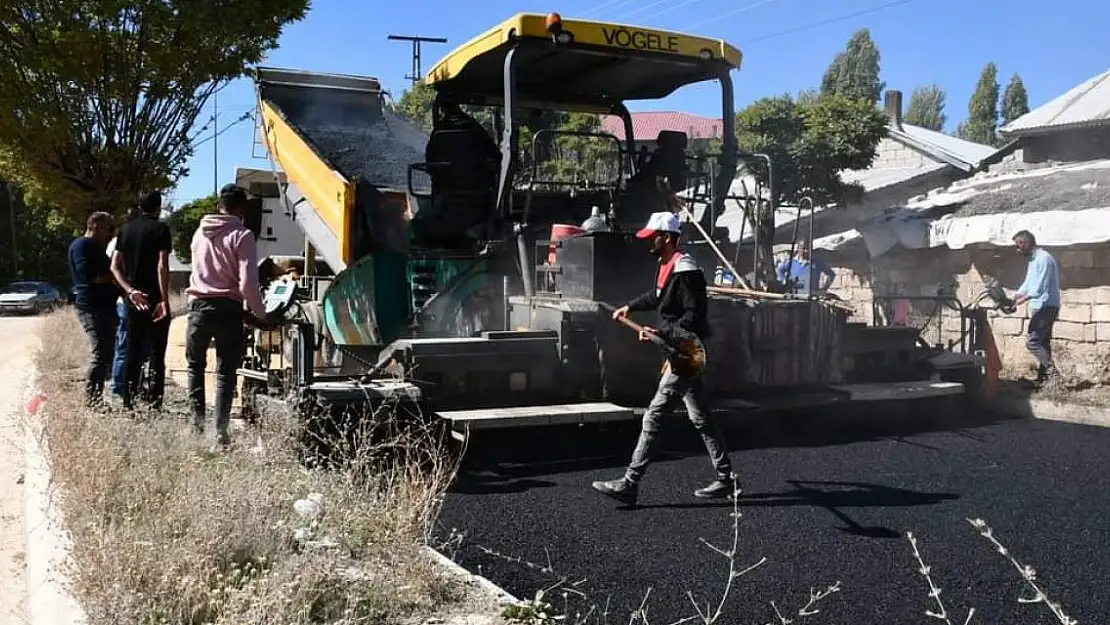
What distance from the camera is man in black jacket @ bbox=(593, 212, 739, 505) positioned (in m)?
4.84

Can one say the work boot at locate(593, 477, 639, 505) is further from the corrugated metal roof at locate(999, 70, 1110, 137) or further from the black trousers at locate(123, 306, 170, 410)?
the corrugated metal roof at locate(999, 70, 1110, 137)

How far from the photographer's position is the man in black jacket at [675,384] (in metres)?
4.84

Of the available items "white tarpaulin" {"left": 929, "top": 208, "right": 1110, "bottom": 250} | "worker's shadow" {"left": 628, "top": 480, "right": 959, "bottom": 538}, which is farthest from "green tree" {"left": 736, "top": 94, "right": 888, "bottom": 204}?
"worker's shadow" {"left": 628, "top": 480, "right": 959, "bottom": 538}

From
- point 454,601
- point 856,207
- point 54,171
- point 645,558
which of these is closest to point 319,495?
point 454,601

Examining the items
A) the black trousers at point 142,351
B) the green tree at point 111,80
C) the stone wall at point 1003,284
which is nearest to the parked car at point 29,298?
the green tree at point 111,80

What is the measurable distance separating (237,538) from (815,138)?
1296 cm

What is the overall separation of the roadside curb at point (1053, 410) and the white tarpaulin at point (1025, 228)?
219 cm

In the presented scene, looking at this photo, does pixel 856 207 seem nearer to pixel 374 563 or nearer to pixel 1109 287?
pixel 1109 287

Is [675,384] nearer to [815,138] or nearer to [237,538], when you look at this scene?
[237,538]

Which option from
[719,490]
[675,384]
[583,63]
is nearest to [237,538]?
[675,384]

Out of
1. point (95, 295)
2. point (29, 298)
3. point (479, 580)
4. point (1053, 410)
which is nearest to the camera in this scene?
point (479, 580)

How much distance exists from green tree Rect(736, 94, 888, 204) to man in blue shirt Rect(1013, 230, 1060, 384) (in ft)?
21.1

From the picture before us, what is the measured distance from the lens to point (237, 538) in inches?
126

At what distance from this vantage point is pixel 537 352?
5805 millimetres
